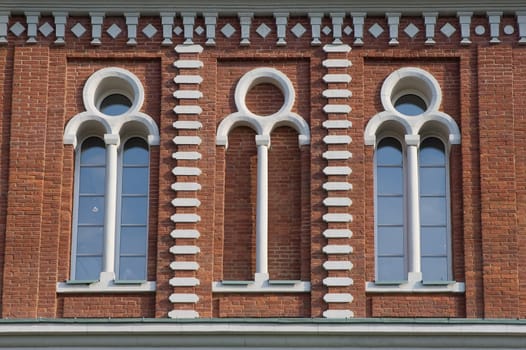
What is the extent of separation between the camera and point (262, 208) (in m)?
34.2

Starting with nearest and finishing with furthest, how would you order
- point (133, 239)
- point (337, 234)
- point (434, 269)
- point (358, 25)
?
point (337, 234) → point (434, 269) → point (133, 239) → point (358, 25)

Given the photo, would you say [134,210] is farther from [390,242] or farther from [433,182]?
[433,182]

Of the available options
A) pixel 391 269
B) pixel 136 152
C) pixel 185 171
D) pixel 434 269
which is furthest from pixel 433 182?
pixel 136 152

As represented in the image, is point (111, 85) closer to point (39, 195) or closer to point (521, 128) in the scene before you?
point (39, 195)

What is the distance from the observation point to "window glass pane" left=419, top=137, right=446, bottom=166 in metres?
34.8

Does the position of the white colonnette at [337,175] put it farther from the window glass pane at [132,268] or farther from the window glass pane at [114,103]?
the window glass pane at [114,103]

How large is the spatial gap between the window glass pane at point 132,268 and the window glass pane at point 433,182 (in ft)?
15.0

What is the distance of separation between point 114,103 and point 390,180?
4636 mm

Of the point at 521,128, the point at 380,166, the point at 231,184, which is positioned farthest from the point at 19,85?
the point at 521,128

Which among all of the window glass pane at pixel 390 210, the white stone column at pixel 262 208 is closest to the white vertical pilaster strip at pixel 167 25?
the white stone column at pixel 262 208

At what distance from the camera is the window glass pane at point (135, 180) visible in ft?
114

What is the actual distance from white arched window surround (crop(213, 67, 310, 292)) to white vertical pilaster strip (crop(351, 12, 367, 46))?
4.29 ft

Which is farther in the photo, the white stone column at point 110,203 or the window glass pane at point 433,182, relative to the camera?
the window glass pane at point 433,182

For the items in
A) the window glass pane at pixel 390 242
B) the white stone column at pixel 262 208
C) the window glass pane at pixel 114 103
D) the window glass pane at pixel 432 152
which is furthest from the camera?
the window glass pane at pixel 114 103
